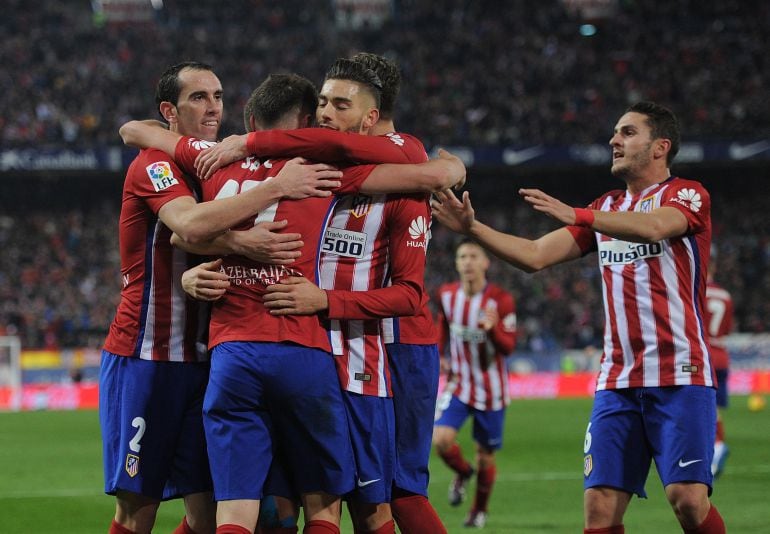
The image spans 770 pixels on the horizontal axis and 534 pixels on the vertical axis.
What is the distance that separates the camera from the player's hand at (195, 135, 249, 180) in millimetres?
4383

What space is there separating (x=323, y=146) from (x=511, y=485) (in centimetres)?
739

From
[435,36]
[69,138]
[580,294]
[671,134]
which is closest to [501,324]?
[671,134]

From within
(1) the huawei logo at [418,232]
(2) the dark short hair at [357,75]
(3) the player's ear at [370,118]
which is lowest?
(1) the huawei logo at [418,232]

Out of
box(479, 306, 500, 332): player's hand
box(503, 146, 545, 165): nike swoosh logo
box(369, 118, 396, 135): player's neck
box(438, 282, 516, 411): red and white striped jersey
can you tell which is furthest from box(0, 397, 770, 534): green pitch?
box(503, 146, 545, 165): nike swoosh logo

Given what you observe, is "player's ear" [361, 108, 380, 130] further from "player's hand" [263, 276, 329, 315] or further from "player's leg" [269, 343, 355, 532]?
"player's leg" [269, 343, 355, 532]

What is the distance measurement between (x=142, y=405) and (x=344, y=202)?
4.21 feet

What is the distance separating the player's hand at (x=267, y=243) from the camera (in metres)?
4.23

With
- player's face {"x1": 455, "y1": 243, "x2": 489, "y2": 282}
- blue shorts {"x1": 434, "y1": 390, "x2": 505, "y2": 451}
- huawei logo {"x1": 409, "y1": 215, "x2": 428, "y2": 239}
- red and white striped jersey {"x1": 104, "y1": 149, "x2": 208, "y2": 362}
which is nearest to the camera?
huawei logo {"x1": 409, "y1": 215, "x2": 428, "y2": 239}

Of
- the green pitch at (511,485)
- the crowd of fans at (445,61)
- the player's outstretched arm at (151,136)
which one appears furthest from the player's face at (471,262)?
the crowd of fans at (445,61)

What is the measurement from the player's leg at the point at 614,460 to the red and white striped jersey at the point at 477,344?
169 inches

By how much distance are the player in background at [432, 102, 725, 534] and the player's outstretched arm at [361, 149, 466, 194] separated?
1.75 ft

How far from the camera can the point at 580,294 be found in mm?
31094

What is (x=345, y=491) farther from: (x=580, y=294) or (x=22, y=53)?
(x=22, y=53)

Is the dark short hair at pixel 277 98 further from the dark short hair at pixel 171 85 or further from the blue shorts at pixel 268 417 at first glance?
the blue shorts at pixel 268 417
